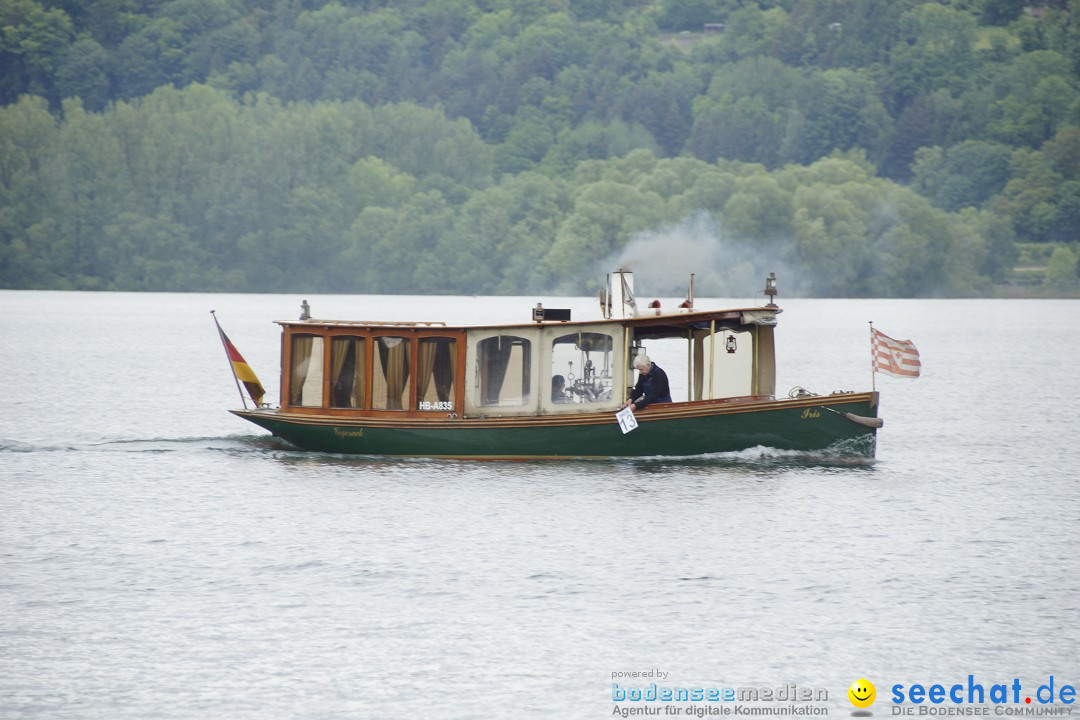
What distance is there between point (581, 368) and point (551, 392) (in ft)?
2.43

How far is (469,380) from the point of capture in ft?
106

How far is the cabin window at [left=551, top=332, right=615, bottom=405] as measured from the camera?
1256 inches

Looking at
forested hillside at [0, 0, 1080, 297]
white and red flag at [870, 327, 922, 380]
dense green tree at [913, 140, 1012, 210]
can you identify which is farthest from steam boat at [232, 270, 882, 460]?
dense green tree at [913, 140, 1012, 210]

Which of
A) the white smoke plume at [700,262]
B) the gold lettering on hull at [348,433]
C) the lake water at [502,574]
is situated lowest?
the lake water at [502,574]

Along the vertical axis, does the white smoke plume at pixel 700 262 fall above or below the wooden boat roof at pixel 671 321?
above

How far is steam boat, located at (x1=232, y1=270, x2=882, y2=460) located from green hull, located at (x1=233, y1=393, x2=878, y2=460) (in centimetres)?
2

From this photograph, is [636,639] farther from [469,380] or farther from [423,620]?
[469,380]

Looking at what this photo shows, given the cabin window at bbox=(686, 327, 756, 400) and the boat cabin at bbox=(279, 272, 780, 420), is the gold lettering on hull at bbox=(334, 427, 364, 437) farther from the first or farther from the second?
the cabin window at bbox=(686, 327, 756, 400)

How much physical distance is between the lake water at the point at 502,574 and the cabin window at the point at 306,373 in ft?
4.60

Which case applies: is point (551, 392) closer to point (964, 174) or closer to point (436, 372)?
point (436, 372)

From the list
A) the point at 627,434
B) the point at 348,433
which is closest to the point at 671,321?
the point at 627,434

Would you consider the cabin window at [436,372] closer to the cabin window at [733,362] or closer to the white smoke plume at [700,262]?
the cabin window at [733,362]

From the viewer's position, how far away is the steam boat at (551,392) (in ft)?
103

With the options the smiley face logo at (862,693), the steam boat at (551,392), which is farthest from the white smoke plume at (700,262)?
the smiley face logo at (862,693)
